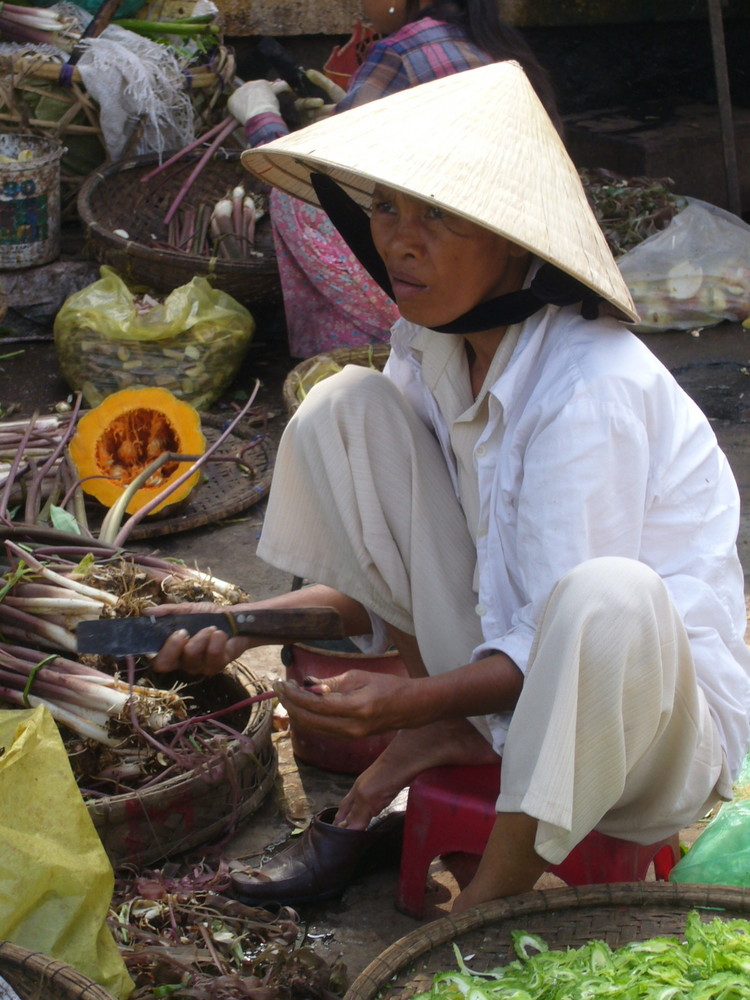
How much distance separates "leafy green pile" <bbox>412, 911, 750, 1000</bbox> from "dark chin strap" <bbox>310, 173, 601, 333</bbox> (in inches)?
38.4

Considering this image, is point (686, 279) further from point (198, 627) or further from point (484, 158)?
point (198, 627)

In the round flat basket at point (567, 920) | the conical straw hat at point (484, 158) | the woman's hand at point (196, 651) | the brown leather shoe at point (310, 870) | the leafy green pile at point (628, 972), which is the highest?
the conical straw hat at point (484, 158)

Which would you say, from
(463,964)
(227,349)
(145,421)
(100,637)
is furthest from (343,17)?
(463,964)

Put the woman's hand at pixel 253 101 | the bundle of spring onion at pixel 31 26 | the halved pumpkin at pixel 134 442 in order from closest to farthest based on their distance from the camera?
the halved pumpkin at pixel 134 442 → the woman's hand at pixel 253 101 → the bundle of spring onion at pixel 31 26

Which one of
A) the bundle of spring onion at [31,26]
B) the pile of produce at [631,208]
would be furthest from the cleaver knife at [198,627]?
the bundle of spring onion at [31,26]

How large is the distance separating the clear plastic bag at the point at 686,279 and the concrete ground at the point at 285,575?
0.25 feet

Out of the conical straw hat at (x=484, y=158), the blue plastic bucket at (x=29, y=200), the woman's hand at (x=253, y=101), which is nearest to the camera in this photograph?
the conical straw hat at (x=484, y=158)

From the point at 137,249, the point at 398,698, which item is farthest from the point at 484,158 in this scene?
the point at 137,249

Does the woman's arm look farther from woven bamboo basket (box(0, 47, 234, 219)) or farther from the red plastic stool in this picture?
woven bamboo basket (box(0, 47, 234, 219))

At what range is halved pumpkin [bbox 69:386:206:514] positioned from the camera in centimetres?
374

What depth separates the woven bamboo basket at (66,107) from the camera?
5.17m

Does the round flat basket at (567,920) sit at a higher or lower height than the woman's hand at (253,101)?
lower

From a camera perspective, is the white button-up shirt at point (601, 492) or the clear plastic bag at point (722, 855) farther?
the clear plastic bag at point (722, 855)

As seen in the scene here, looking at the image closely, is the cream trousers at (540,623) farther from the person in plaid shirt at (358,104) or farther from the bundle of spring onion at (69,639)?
the person in plaid shirt at (358,104)
